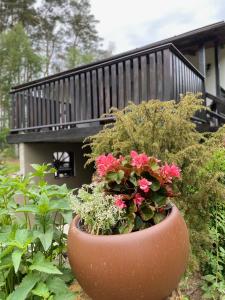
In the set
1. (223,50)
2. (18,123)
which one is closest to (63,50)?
(223,50)

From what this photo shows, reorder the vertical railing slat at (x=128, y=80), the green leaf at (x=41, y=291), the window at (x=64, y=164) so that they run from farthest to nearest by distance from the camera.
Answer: the window at (x=64, y=164), the vertical railing slat at (x=128, y=80), the green leaf at (x=41, y=291)

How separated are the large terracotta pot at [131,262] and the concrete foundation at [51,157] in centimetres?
493

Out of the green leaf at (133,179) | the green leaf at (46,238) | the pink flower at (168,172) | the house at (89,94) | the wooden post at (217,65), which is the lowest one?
the green leaf at (46,238)

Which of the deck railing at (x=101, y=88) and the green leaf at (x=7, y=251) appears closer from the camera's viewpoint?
the green leaf at (x=7, y=251)

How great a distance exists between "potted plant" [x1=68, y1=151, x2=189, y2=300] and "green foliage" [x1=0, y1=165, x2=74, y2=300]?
15cm

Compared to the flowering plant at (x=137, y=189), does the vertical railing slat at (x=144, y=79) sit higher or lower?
higher

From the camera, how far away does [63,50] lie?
72.5ft

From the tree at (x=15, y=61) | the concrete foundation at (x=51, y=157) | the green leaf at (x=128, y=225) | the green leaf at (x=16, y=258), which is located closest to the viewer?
the green leaf at (x=16, y=258)

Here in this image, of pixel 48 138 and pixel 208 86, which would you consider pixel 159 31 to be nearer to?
pixel 208 86

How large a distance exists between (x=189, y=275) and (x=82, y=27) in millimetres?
22000

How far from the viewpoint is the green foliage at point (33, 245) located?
1.64 m

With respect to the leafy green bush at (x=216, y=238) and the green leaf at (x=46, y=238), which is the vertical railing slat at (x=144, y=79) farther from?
the green leaf at (x=46, y=238)

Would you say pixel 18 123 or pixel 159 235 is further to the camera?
pixel 18 123

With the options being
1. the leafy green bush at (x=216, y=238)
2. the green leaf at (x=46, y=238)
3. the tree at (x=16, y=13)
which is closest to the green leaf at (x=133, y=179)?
the green leaf at (x=46, y=238)
